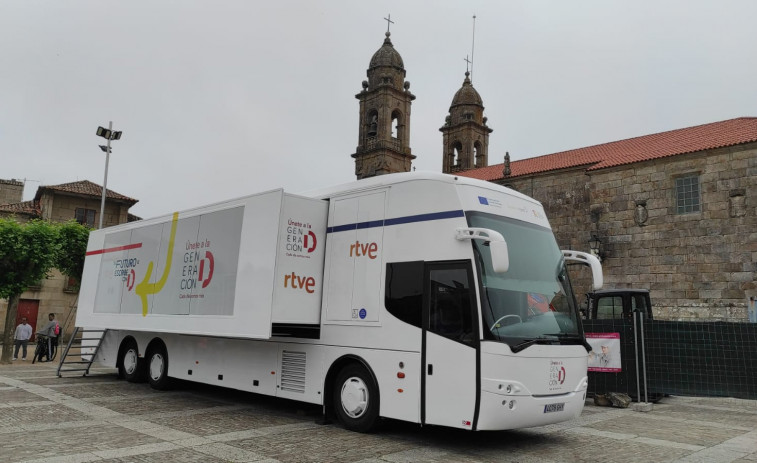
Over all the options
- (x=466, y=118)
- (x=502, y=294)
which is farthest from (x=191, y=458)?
(x=466, y=118)

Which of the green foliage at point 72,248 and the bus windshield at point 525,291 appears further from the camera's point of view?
the green foliage at point 72,248

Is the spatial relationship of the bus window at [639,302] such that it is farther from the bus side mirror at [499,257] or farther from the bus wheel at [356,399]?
the bus side mirror at [499,257]

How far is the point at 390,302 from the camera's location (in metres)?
7.21

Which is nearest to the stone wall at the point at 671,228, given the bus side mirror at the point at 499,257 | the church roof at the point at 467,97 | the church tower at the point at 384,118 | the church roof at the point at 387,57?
the church tower at the point at 384,118

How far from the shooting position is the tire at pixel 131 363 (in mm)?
12008

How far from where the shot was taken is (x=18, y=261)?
1819cm

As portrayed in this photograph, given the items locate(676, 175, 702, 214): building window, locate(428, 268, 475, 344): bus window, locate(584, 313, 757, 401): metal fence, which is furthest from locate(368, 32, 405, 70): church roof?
locate(428, 268, 475, 344): bus window

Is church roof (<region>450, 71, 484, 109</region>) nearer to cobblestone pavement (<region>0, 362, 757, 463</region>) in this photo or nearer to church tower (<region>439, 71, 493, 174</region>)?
church tower (<region>439, 71, 493, 174</region>)

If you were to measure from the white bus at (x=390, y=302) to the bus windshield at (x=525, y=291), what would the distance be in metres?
0.02

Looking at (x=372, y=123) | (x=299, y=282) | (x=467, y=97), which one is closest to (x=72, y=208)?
(x=372, y=123)

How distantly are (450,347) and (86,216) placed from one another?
32685 millimetres

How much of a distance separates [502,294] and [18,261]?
1755 cm

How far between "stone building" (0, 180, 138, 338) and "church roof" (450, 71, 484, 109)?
888 inches

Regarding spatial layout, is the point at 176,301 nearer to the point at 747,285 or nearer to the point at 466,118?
the point at 747,285
